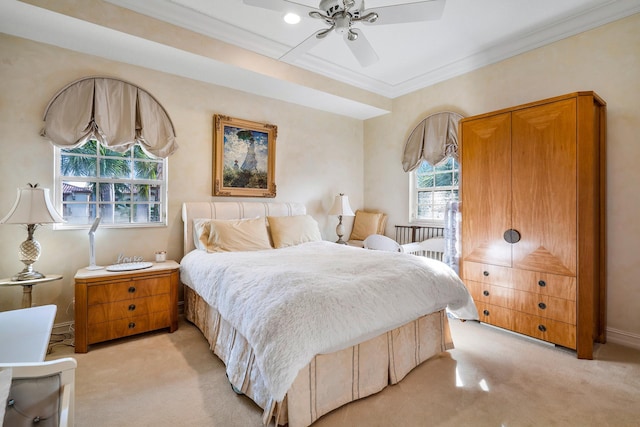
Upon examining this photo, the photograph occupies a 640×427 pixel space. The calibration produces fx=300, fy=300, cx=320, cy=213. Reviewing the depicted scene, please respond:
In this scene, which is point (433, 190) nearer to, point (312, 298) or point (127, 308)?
point (312, 298)

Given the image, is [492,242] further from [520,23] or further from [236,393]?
[236,393]

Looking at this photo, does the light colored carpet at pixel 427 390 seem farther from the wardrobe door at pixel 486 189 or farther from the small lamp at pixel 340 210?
the small lamp at pixel 340 210

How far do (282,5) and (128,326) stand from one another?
283cm

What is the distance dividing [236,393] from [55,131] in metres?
2.73

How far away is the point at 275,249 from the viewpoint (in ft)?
10.8

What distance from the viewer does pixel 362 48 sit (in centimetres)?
247

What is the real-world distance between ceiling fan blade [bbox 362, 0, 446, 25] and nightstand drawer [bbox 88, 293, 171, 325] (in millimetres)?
2904

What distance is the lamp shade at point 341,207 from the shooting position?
4406 mm

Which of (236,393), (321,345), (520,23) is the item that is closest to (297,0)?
(520,23)

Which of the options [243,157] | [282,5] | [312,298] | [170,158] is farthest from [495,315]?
[170,158]

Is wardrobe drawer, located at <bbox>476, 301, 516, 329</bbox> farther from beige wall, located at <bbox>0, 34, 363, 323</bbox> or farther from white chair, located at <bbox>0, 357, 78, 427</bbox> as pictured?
white chair, located at <bbox>0, 357, 78, 427</bbox>

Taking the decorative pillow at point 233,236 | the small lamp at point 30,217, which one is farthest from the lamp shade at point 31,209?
the decorative pillow at point 233,236

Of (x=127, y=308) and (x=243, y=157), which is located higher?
(x=243, y=157)

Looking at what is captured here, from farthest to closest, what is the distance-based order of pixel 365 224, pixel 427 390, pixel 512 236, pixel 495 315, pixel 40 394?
pixel 365 224, pixel 495 315, pixel 512 236, pixel 427 390, pixel 40 394
